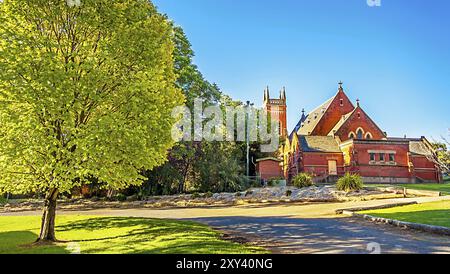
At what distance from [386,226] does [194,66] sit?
26046mm

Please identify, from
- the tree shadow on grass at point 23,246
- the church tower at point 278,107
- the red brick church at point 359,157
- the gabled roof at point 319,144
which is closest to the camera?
the tree shadow on grass at point 23,246

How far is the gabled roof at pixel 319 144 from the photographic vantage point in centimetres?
5019

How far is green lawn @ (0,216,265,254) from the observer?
9.06 metres

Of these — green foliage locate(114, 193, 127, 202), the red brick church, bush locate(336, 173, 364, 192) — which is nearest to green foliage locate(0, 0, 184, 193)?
green foliage locate(114, 193, 127, 202)

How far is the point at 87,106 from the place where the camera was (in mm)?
12422

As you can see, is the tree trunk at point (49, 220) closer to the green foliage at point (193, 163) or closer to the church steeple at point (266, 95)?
the green foliage at point (193, 163)

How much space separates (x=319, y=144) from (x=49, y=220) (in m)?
44.8

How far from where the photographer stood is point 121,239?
11734 mm

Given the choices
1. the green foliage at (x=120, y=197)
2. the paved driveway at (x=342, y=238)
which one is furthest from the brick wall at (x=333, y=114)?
the paved driveway at (x=342, y=238)

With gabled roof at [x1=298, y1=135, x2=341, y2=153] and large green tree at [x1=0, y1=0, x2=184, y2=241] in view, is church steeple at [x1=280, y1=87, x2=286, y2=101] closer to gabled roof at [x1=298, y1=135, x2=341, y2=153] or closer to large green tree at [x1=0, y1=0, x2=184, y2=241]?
gabled roof at [x1=298, y1=135, x2=341, y2=153]

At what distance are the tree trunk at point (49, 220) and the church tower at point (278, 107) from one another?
79258 mm

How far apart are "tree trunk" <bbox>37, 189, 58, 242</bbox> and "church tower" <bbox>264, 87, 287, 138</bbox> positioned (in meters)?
79.3

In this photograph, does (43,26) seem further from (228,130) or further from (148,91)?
(228,130)

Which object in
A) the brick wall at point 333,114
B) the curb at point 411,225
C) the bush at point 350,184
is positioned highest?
the brick wall at point 333,114
